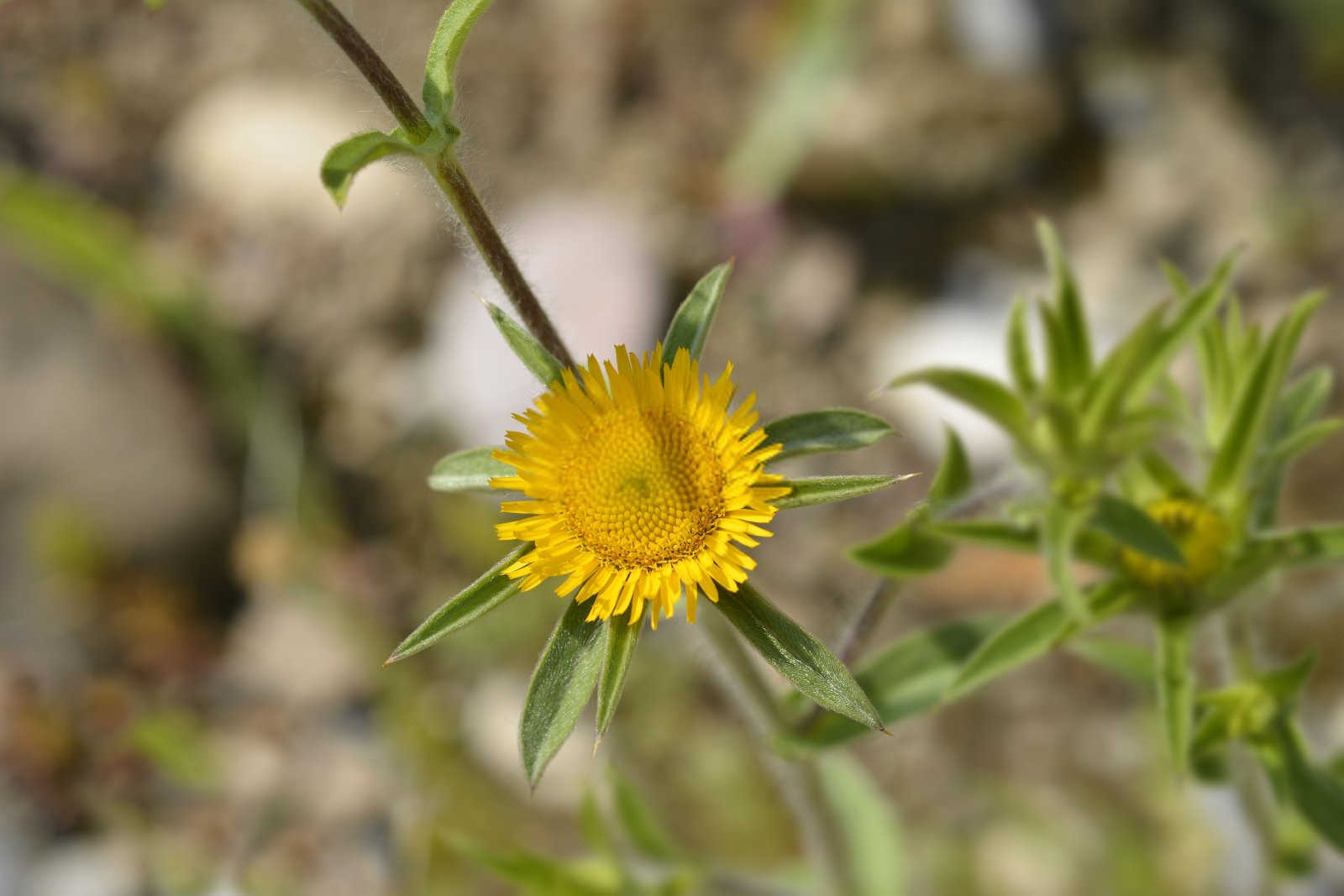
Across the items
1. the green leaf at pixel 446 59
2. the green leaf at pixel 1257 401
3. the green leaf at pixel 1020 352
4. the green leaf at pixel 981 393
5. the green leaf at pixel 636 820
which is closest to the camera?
the green leaf at pixel 446 59

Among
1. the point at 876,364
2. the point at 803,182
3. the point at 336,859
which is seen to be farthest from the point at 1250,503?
the point at 336,859

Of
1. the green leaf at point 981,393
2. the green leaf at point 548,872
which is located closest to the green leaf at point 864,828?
the green leaf at point 548,872

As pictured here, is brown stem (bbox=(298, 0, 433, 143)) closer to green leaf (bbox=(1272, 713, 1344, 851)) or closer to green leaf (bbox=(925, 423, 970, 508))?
green leaf (bbox=(925, 423, 970, 508))

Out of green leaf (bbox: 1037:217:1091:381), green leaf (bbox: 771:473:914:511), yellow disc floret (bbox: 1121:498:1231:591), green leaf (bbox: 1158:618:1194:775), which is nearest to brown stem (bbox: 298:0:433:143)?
green leaf (bbox: 771:473:914:511)

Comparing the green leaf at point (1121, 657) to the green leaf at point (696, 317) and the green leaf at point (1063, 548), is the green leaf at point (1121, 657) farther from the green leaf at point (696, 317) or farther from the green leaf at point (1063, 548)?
the green leaf at point (696, 317)

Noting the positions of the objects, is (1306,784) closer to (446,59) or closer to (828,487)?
(828,487)

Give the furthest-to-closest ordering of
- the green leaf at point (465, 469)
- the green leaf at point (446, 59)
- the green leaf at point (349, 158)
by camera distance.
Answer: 1. the green leaf at point (465, 469)
2. the green leaf at point (446, 59)
3. the green leaf at point (349, 158)

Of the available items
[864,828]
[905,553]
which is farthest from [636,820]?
[905,553]

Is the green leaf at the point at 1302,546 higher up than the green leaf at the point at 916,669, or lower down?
lower down
